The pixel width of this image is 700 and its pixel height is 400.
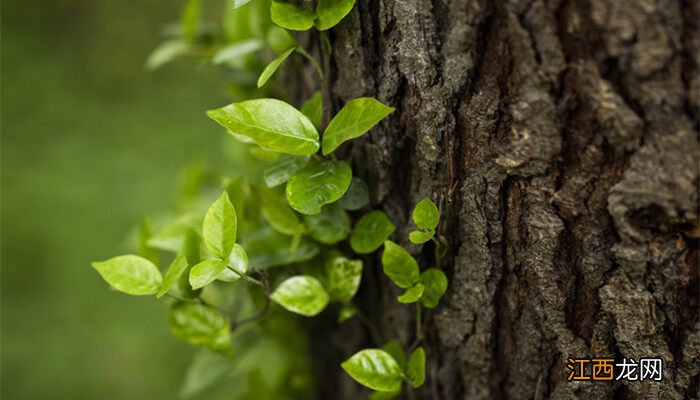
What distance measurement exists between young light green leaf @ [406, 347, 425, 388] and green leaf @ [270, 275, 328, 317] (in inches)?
5.8

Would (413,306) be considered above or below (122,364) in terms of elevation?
above

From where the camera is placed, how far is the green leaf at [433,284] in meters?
0.74

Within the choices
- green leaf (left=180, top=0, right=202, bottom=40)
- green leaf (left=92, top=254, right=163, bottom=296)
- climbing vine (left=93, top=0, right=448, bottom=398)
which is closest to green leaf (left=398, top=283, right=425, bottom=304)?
climbing vine (left=93, top=0, right=448, bottom=398)

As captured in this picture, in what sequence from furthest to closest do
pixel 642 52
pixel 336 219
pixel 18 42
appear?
pixel 18 42, pixel 336 219, pixel 642 52

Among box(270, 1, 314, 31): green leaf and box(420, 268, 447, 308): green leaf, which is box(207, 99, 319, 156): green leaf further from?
box(420, 268, 447, 308): green leaf

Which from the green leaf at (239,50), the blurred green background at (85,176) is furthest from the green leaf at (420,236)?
the blurred green background at (85,176)

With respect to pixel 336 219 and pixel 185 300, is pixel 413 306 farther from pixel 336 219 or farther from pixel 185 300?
pixel 185 300

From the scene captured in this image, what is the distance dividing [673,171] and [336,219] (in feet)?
1.37

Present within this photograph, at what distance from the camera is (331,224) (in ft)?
2.58

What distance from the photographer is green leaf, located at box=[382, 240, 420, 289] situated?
27.9 inches

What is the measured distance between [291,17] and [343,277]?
0.36m

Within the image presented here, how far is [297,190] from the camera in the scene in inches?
26.3

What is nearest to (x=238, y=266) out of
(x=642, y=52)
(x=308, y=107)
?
(x=308, y=107)

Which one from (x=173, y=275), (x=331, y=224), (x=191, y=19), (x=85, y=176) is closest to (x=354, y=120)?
(x=331, y=224)
